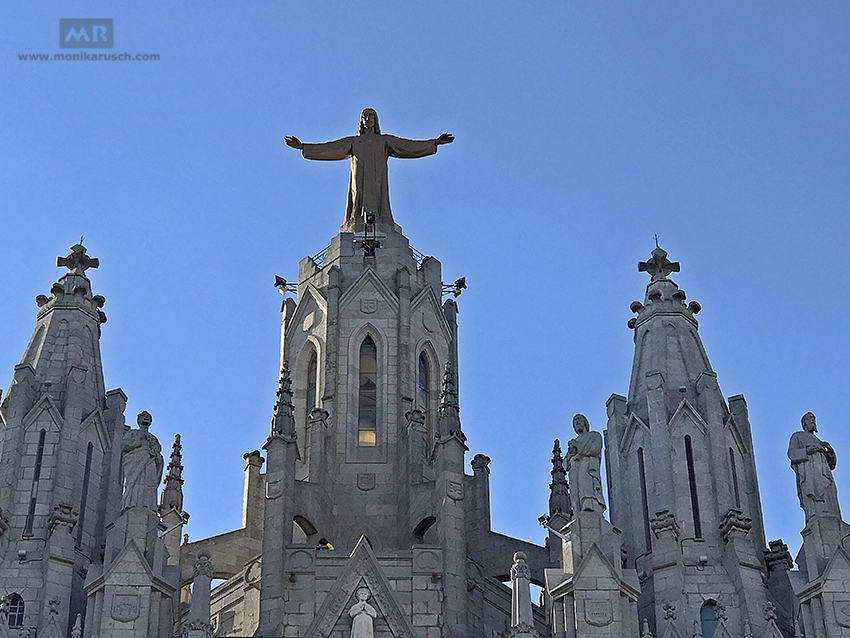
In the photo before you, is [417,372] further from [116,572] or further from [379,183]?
[116,572]

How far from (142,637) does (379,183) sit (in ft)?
57.6

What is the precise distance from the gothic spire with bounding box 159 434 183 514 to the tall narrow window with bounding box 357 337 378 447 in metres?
4.83

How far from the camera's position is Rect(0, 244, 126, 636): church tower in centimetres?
3566

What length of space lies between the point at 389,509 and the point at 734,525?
8.41m

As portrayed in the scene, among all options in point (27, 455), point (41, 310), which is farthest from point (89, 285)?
point (27, 455)

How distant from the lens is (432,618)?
119 ft

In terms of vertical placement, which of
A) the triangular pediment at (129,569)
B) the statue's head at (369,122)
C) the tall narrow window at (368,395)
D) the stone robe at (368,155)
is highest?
the statue's head at (369,122)

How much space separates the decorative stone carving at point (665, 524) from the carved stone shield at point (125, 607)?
1107 cm

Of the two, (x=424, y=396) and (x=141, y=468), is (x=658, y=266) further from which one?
(x=141, y=468)

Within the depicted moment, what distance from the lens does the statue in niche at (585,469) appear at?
35.9m

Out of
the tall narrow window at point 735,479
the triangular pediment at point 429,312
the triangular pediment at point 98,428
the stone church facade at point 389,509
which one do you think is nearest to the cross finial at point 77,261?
the stone church facade at point 389,509

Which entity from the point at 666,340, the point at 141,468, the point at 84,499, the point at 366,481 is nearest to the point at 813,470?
the point at 666,340

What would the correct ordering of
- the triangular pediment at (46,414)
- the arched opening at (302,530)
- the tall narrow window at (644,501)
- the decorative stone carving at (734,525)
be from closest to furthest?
the decorative stone carving at (734,525) → the tall narrow window at (644,501) → the triangular pediment at (46,414) → the arched opening at (302,530)

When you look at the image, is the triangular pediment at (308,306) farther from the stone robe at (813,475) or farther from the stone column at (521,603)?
the stone robe at (813,475)
